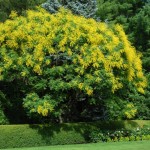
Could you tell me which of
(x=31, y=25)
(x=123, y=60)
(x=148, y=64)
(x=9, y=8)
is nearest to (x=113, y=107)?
(x=123, y=60)

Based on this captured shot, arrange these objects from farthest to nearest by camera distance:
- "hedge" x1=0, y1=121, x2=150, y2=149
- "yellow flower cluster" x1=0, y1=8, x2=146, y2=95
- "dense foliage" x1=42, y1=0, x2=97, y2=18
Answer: "dense foliage" x1=42, y1=0, x2=97, y2=18
"yellow flower cluster" x1=0, y1=8, x2=146, y2=95
"hedge" x1=0, y1=121, x2=150, y2=149

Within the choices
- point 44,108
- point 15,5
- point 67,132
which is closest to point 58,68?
point 44,108

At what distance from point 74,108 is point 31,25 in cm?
562

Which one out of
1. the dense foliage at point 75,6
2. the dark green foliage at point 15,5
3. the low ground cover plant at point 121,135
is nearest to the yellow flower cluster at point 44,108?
the low ground cover plant at point 121,135

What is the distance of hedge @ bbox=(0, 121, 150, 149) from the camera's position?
1844cm

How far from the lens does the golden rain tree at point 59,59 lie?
19266mm

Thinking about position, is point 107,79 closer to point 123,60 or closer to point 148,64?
point 123,60

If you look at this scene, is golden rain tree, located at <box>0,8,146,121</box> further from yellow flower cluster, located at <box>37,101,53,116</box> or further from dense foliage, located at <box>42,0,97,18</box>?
dense foliage, located at <box>42,0,97,18</box>

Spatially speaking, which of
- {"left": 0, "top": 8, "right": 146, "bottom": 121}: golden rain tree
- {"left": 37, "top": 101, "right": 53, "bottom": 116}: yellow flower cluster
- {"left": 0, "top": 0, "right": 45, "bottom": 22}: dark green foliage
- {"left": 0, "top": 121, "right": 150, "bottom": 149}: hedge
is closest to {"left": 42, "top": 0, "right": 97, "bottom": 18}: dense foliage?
{"left": 0, "top": 0, "right": 45, "bottom": 22}: dark green foliage

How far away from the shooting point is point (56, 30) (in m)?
19.8

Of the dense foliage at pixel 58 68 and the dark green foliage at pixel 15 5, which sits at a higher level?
the dark green foliage at pixel 15 5

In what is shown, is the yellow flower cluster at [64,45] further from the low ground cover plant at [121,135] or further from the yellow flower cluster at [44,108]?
the low ground cover plant at [121,135]

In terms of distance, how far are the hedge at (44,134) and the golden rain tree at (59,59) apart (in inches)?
30.6

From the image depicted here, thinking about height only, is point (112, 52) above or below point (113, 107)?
above
